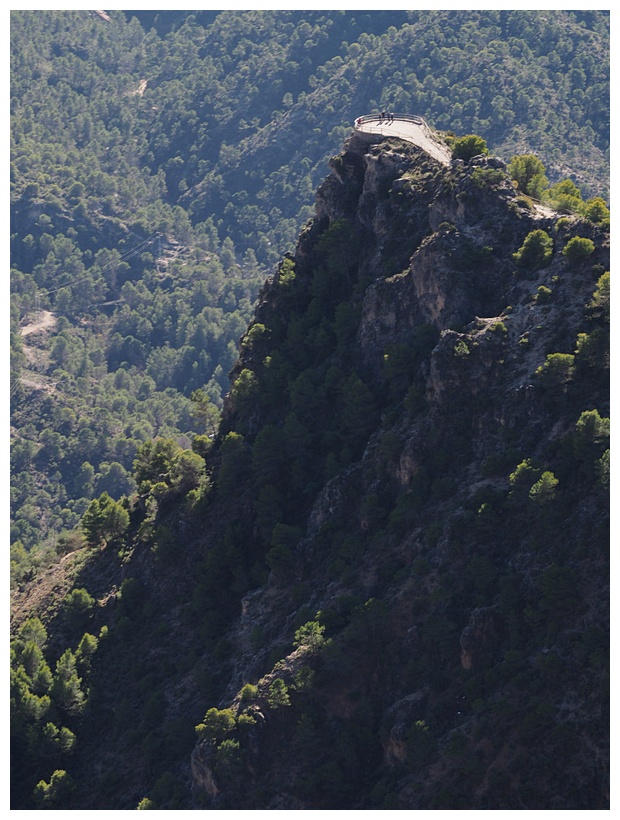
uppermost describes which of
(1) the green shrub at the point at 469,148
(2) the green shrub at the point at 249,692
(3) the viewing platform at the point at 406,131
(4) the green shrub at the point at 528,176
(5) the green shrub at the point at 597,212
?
(3) the viewing platform at the point at 406,131

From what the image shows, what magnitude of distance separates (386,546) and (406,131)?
5898 centimetres

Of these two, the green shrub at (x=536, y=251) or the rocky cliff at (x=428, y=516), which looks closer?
the rocky cliff at (x=428, y=516)

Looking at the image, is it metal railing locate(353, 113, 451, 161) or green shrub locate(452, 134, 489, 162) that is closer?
green shrub locate(452, 134, 489, 162)

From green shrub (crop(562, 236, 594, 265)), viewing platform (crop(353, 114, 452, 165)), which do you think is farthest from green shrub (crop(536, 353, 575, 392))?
viewing platform (crop(353, 114, 452, 165))

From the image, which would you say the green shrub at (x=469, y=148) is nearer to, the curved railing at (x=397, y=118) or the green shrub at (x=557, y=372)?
the curved railing at (x=397, y=118)

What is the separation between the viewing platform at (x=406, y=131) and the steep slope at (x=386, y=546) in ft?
7.90

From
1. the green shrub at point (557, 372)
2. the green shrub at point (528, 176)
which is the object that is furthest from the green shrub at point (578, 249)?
the green shrub at point (528, 176)

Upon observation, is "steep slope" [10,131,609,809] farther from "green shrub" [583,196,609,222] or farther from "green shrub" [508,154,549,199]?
"green shrub" [508,154,549,199]

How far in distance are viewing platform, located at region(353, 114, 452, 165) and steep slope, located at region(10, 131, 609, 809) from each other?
7.90ft

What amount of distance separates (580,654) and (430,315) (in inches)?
1802

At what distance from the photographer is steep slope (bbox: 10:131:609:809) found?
121625 mm

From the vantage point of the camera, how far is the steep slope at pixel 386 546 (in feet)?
399

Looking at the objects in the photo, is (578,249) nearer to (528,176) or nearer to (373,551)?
(528,176)

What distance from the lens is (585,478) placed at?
127 m
